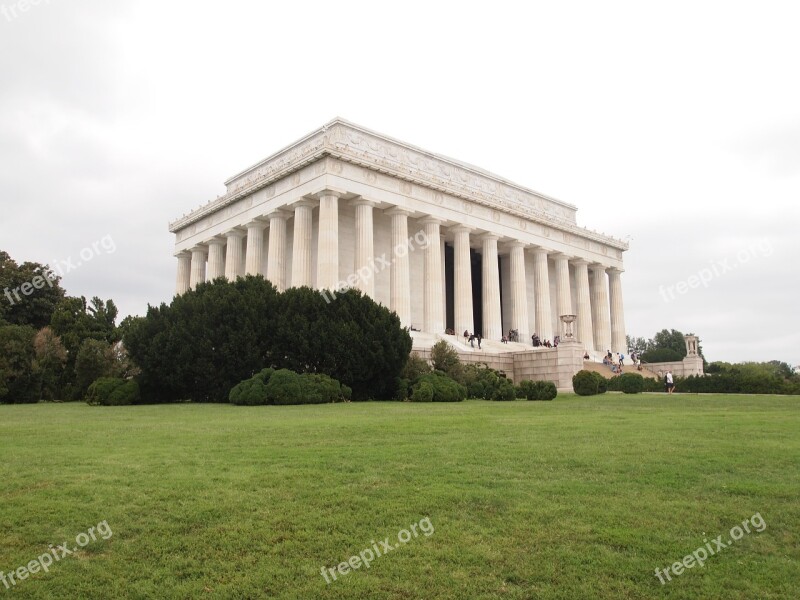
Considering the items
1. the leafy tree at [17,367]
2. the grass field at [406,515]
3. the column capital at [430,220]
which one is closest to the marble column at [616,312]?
the column capital at [430,220]

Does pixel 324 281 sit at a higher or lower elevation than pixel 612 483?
higher

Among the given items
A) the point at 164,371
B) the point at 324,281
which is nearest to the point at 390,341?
the point at 164,371

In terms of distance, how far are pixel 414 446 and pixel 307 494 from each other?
424 centimetres

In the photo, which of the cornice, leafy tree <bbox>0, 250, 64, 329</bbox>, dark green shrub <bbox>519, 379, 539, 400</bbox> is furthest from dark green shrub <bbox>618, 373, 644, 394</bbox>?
leafy tree <bbox>0, 250, 64, 329</bbox>

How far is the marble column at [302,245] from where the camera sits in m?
53.5

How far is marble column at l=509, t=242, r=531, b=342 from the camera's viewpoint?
66.8m

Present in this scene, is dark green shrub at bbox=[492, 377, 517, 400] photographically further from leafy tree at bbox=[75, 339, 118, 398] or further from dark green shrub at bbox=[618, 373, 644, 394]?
leafy tree at bbox=[75, 339, 118, 398]

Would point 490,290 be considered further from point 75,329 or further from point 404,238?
point 75,329

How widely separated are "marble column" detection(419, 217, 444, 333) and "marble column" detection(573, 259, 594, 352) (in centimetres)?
2340

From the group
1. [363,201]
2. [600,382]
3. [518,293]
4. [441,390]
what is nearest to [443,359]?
[441,390]

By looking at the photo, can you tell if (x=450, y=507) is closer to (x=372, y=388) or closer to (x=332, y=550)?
(x=332, y=550)

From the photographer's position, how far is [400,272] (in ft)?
185

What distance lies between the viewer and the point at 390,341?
3472 cm

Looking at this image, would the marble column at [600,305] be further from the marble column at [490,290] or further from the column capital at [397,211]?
the column capital at [397,211]
